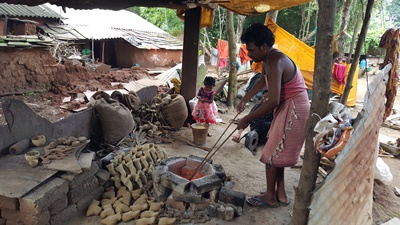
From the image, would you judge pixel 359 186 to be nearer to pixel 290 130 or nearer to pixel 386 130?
pixel 290 130

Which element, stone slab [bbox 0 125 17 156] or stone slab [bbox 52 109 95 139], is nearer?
stone slab [bbox 0 125 17 156]

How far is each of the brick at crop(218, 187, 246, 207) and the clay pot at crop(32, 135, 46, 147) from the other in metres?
2.07

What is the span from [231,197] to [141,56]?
38.6 ft

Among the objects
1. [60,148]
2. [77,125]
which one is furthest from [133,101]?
[60,148]

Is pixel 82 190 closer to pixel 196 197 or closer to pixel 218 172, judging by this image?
pixel 196 197

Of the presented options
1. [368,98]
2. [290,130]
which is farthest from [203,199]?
[368,98]

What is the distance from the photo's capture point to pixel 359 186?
5.95 feet

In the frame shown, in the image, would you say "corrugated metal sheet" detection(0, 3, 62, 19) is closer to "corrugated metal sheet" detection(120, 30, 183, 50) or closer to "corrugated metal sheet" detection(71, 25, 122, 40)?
"corrugated metal sheet" detection(71, 25, 122, 40)

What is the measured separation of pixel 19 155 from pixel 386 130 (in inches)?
295

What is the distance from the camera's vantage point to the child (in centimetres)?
543

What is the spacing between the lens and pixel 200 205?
297 centimetres

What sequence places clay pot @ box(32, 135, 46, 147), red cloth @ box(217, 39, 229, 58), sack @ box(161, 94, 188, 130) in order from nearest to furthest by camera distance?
clay pot @ box(32, 135, 46, 147)
sack @ box(161, 94, 188, 130)
red cloth @ box(217, 39, 229, 58)

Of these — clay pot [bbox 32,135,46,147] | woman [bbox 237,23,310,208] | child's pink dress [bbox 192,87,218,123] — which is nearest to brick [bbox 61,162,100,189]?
clay pot [bbox 32,135,46,147]

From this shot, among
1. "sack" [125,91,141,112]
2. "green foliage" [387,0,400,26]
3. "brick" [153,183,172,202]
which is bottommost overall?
"brick" [153,183,172,202]
